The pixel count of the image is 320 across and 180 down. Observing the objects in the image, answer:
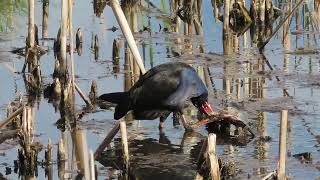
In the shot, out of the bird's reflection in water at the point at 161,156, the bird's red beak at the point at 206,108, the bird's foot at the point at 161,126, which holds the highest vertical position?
the bird's red beak at the point at 206,108

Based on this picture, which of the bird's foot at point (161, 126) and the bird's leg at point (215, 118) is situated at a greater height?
the bird's leg at point (215, 118)

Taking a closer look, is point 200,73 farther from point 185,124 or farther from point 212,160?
point 212,160

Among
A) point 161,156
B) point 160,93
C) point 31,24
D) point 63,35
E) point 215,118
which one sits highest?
point 31,24

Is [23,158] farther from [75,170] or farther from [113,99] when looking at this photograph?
[113,99]

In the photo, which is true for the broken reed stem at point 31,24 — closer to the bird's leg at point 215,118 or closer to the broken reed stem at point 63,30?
the broken reed stem at point 63,30

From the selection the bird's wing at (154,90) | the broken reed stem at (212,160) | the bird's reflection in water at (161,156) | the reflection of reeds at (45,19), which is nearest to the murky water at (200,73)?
the bird's reflection in water at (161,156)

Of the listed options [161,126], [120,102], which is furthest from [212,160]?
[161,126]

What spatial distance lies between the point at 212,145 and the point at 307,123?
243 centimetres

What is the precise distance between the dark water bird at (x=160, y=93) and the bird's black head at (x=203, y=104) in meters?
0.07

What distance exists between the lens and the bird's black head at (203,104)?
24.7ft

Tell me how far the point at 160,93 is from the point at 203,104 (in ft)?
1.45

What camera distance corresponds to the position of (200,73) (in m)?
9.30

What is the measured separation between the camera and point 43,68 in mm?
9469

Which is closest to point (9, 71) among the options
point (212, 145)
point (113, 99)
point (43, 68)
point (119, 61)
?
point (43, 68)
